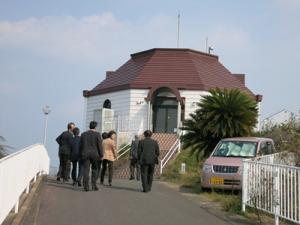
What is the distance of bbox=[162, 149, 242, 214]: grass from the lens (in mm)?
12141

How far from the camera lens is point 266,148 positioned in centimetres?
1650

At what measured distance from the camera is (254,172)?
1113 centimetres

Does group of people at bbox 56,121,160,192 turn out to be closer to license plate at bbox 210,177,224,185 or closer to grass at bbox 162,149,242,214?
license plate at bbox 210,177,224,185

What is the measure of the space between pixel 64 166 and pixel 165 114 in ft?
62.4

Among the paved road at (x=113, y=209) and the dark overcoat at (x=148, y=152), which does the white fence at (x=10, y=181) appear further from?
the dark overcoat at (x=148, y=152)

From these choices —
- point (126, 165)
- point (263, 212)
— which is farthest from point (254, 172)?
point (126, 165)

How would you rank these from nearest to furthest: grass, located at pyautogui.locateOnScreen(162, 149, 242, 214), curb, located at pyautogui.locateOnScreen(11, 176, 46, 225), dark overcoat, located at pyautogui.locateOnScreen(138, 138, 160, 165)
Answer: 1. curb, located at pyautogui.locateOnScreen(11, 176, 46, 225)
2. grass, located at pyautogui.locateOnScreen(162, 149, 242, 214)
3. dark overcoat, located at pyautogui.locateOnScreen(138, 138, 160, 165)

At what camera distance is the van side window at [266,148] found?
16.1m

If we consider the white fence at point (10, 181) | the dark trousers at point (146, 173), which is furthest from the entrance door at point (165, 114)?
the white fence at point (10, 181)

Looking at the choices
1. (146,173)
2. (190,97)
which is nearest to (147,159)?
(146,173)

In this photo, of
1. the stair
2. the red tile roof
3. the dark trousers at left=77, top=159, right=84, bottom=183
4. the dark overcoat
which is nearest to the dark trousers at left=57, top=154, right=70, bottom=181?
the dark trousers at left=77, top=159, right=84, bottom=183

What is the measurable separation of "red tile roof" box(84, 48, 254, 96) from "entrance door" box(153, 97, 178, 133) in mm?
1376

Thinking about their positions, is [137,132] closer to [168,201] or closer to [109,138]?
[109,138]

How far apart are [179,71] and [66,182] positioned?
20193 millimetres
